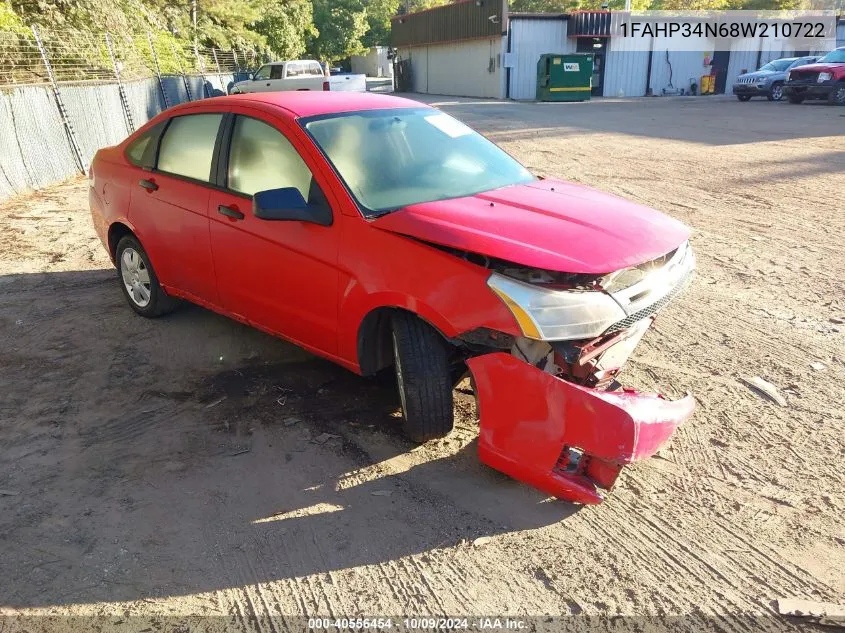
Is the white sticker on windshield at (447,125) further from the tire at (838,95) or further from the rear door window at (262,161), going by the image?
the tire at (838,95)

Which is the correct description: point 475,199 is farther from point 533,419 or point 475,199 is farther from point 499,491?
point 499,491

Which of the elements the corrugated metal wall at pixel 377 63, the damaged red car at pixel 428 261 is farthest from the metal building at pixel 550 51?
the corrugated metal wall at pixel 377 63

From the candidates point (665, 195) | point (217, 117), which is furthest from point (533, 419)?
point (665, 195)

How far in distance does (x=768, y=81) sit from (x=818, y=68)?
12.1 feet

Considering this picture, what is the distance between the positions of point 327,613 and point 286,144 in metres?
2.61

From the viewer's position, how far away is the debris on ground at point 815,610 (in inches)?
93.3

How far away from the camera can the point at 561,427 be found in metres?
2.84

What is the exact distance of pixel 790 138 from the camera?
14.7 m

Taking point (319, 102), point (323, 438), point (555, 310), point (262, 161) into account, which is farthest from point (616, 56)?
point (555, 310)

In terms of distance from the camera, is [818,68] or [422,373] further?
[818,68]

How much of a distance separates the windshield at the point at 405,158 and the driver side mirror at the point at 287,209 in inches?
8.6

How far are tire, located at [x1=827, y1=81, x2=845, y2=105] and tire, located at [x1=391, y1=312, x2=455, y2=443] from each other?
25.9 meters

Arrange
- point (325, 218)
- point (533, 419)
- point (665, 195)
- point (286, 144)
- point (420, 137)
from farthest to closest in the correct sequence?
1. point (665, 195)
2. point (420, 137)
3. point (286, 144)
4. point (325, 218)
5. point (533, 419)

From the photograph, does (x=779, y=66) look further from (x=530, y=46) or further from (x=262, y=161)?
(x=262, y=161)
